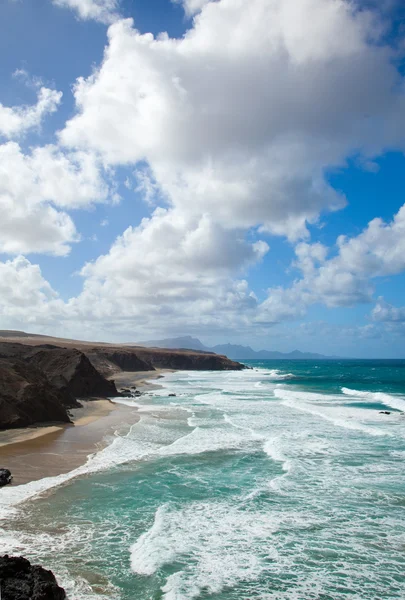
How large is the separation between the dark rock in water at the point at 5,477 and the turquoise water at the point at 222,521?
0.63 meters

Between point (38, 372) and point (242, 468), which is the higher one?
point (38, 372)

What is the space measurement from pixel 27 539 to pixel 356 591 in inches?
307

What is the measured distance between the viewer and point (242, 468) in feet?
58.5

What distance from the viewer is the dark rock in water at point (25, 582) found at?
716 centimetres

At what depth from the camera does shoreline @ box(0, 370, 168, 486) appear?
55.4 ft

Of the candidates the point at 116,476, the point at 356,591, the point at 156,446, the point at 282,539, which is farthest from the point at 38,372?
the point at 356,591

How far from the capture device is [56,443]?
2159 centimetres

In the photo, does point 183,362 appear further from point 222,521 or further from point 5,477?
point 222,521

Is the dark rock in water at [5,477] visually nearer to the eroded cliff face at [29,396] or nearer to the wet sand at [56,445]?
the wet sand at [56,445]

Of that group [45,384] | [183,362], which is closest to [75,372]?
[45,384]

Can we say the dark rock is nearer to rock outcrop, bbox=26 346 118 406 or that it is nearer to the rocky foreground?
the rocky foreground

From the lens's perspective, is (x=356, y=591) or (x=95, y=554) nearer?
(x=356, y=591)

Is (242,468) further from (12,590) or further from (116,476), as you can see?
(12,590)

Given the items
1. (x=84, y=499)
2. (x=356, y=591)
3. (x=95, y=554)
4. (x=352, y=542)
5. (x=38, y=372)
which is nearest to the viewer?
(x=356, y=591)
